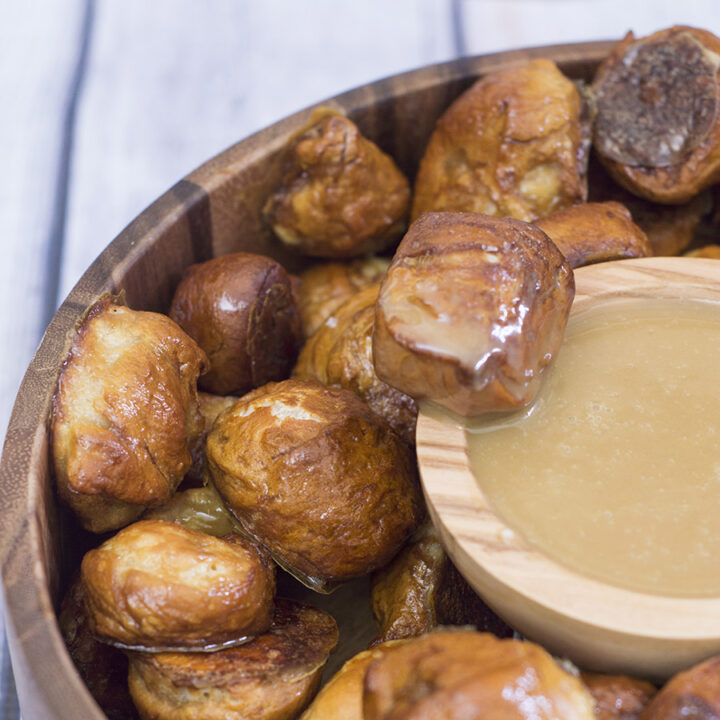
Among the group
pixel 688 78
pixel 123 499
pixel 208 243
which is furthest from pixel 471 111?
pixel 123 499

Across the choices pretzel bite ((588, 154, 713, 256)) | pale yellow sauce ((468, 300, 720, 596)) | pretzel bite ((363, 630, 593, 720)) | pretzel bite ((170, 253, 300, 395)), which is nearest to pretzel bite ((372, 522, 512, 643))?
pale yellow sauce ((468, 300, 720, 596))

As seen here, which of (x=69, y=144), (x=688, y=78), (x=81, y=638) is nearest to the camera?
(x=81, y=638)

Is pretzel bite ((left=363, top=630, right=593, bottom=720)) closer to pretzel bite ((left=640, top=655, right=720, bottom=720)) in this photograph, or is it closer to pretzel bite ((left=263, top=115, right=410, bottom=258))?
pretzel bite ((left=640, top=655, right=720, bottom=720))

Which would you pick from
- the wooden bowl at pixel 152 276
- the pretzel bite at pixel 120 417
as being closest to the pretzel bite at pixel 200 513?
the pretzel bite at pixel 120 417

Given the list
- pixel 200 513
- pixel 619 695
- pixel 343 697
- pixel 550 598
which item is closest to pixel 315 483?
pixel 200 513

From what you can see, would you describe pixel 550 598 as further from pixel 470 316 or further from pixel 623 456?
pixel 470 316

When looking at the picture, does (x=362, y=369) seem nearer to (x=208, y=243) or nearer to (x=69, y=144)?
(x=208, y=243)

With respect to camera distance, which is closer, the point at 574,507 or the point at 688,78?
the point at 574,507
